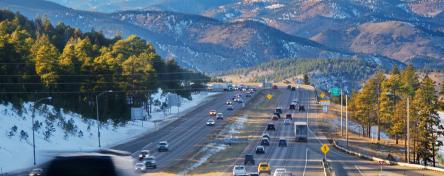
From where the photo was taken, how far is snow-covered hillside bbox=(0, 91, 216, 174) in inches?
2992

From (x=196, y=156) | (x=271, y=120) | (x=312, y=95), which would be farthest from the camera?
(x=312, y=95)

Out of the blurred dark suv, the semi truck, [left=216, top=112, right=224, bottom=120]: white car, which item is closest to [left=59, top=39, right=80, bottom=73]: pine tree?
[left=216, top=112, right=224, bottom=120]: white car

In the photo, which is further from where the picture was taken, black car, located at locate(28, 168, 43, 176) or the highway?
the highway

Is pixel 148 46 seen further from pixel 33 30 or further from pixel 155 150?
pixel 155 150

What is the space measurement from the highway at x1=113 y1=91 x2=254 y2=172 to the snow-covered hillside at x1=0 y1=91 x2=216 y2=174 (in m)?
3.40

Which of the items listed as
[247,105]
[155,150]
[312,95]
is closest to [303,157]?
[155,150]

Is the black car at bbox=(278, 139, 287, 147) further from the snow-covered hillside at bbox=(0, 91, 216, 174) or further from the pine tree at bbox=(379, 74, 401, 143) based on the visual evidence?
the snow-covered hillside at bbox=(0, 91, 216, 174)

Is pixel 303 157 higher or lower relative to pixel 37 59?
lower

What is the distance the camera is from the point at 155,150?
88812mm

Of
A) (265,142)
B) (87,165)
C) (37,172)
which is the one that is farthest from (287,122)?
(87,165)

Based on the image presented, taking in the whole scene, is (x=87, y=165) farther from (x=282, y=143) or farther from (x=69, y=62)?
(x=69, y=62)

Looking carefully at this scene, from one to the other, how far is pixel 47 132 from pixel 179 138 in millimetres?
21443

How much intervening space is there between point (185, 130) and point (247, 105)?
47.3 metres

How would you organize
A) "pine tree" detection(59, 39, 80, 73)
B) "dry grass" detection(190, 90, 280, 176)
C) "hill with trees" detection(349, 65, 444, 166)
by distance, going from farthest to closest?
"pine tree" detection(59, 39, 80, 73)
"hill with trees" detection(349, 65, 444, 166)
"dry grass" detection(190, 90, 280, 176)
